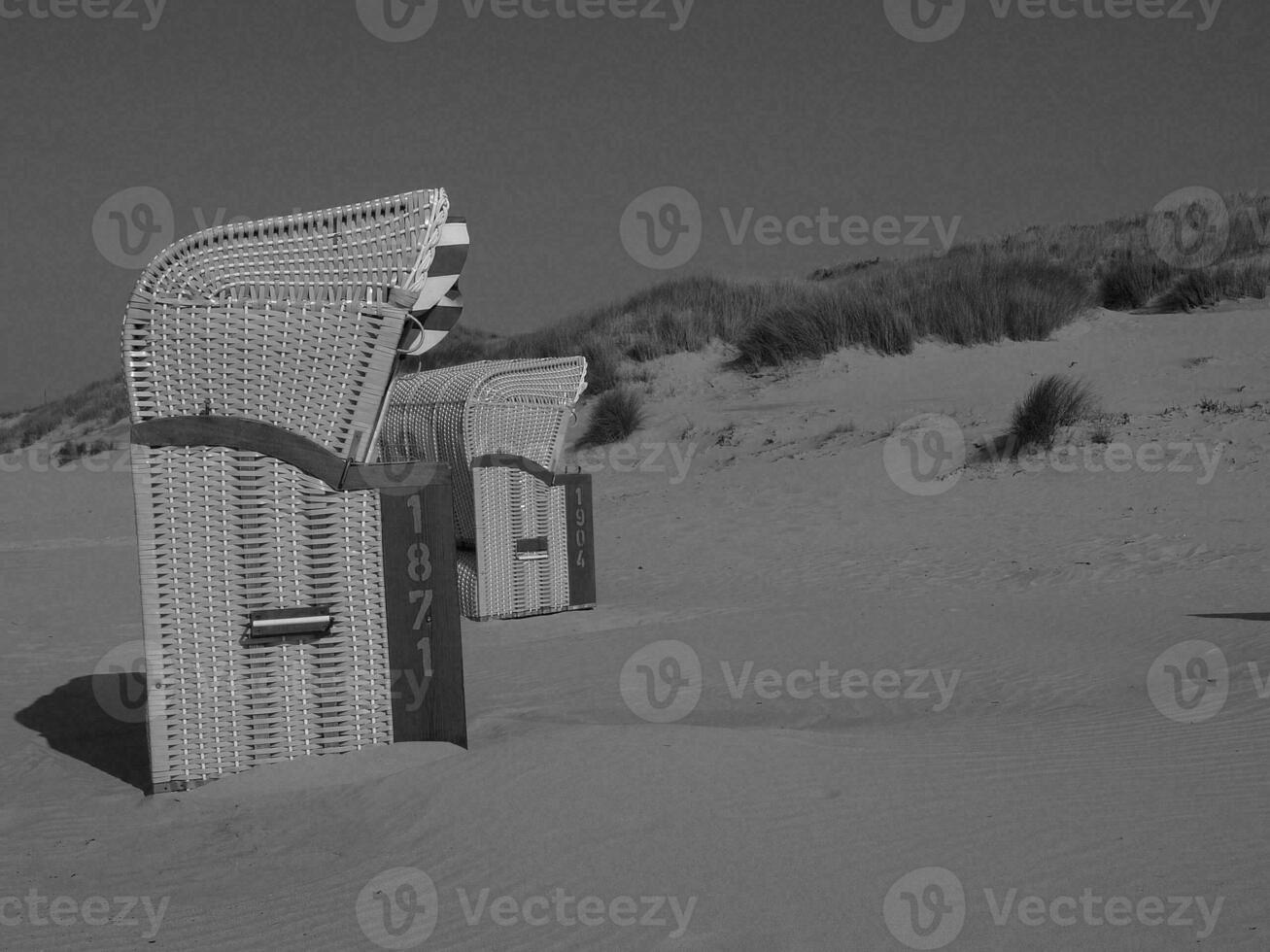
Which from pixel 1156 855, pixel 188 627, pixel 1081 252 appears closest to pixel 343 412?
pixel 188 627

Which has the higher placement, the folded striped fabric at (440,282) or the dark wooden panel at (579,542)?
the folded striped fabric at (440,282)

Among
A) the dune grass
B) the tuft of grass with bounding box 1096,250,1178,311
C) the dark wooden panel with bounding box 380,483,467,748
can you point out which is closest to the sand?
the dark wooden panel with bounding box 380,483,467,748

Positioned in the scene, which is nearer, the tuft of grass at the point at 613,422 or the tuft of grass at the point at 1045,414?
the tuft of grass at the point at 1045,414

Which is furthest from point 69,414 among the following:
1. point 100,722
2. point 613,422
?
point 100,722

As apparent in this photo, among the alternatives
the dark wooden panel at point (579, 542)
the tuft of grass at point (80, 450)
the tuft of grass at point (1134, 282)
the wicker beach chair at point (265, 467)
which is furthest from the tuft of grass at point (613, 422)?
the wicker beach chair at point (265, 467)

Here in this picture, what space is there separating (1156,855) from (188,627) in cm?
334

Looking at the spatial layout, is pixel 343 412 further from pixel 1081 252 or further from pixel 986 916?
pixel 1081 252

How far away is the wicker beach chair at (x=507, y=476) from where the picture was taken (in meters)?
9.59

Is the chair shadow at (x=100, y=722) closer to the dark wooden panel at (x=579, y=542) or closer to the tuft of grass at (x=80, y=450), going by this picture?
the dark wooden panel at (x=579, y=542)

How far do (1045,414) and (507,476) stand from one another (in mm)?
7869

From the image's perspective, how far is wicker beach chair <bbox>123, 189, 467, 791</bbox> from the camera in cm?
Result: 456

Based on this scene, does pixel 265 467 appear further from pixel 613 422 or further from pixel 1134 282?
pixel 1134 282

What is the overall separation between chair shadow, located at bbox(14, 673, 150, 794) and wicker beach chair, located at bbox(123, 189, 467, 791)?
0.65 metres

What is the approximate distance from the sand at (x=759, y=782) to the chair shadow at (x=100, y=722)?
0.11ft
